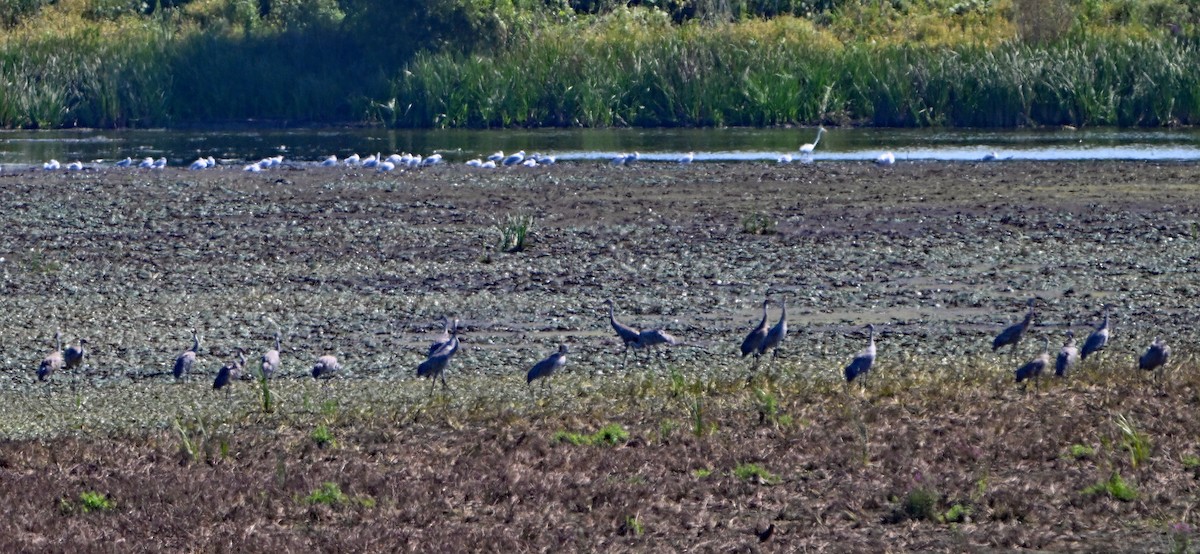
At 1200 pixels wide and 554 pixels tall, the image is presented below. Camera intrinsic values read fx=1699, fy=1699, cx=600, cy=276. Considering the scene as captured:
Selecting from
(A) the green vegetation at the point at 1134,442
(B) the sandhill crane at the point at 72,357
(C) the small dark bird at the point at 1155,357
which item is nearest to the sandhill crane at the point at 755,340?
(C) the small dark bird at the point at 1155,357

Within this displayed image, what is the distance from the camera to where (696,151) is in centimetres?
2891

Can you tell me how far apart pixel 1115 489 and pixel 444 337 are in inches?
230

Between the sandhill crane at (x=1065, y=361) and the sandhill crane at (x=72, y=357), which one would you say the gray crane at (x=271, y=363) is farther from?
the sandhill crane at (x=1065, y=361)

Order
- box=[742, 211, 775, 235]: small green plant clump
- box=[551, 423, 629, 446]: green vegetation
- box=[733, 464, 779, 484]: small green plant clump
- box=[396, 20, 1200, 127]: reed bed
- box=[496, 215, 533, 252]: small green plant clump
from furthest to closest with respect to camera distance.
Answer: box=[396, 20, 1200, 127]: reed bed
box=[742, 211, 775, 235]: small green plant clump
box=[496, 215, 533, 252]: small green plant clump
box=[551, 423, 629, 446]: green vegetation
box=[733, 464, 779, 484]: small green plant clump

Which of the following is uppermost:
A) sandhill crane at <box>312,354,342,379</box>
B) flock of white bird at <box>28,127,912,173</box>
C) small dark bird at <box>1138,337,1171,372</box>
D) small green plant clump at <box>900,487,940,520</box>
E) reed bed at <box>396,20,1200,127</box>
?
reed bed at <box>396,20,1200,127</box>

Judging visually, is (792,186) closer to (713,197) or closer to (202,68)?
(713,197)

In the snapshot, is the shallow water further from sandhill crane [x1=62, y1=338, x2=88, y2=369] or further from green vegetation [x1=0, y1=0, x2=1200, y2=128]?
sandhill crane [x1=62, y1=338, x2=88, y2=369]

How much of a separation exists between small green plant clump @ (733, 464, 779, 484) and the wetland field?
0.10ft

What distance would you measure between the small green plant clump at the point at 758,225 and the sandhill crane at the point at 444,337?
516 cm

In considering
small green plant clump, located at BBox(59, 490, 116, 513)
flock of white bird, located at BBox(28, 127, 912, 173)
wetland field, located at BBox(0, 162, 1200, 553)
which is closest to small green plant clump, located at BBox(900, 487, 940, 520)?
wetland field, located at BBox(0, 162, 1200, 553)

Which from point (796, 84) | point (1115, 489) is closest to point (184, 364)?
point (1115, 489)

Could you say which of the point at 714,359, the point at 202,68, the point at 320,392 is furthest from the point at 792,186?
the point at 202,68

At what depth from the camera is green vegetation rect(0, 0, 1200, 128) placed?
33.4 meters

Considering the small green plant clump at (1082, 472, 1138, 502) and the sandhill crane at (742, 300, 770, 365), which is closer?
the small green plant clump at (1082, 472, 1138, 502)
